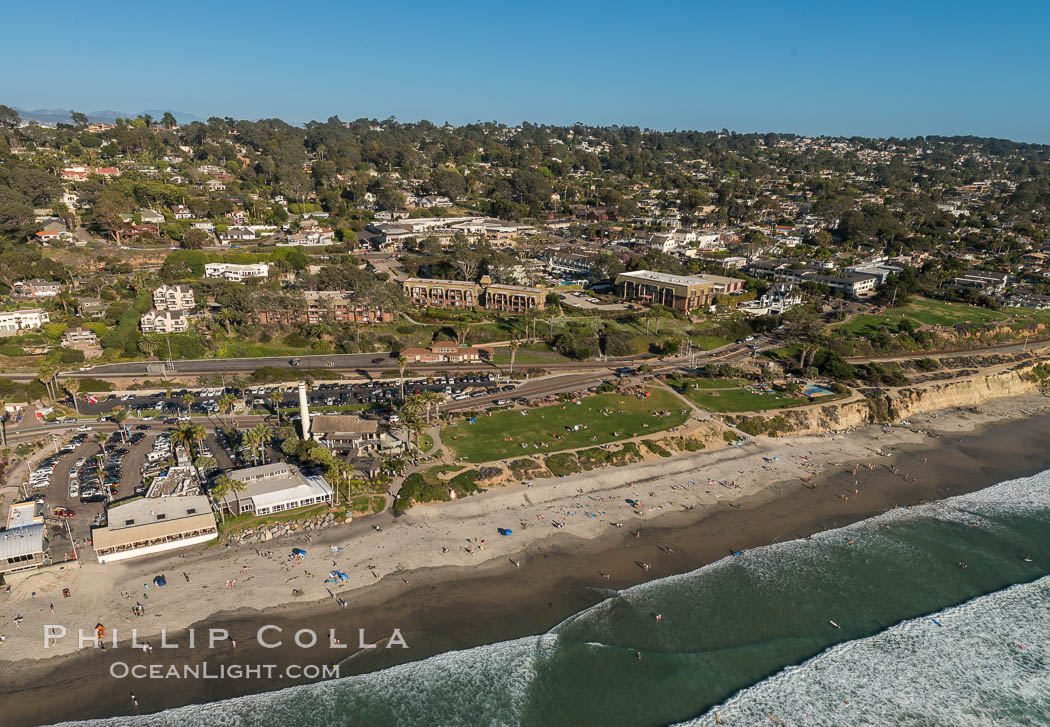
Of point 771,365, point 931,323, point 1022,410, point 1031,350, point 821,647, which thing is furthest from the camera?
point 931,323

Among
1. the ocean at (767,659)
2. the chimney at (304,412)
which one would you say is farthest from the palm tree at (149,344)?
the ocean at (767,659)

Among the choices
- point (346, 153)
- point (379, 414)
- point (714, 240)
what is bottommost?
point (379, 414)

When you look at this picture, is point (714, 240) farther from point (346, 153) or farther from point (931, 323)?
point (346, 153)

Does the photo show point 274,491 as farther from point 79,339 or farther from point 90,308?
point 90,308

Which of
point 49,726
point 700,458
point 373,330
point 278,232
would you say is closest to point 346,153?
point 278,232

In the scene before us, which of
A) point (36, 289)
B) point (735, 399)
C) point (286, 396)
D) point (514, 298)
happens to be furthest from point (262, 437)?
point (36, 289)

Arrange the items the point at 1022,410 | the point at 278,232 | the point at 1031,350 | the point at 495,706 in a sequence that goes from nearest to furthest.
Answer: the point at 495,706 → the point at 1022,410 → the point at 1031,350 → the point at 278,232
